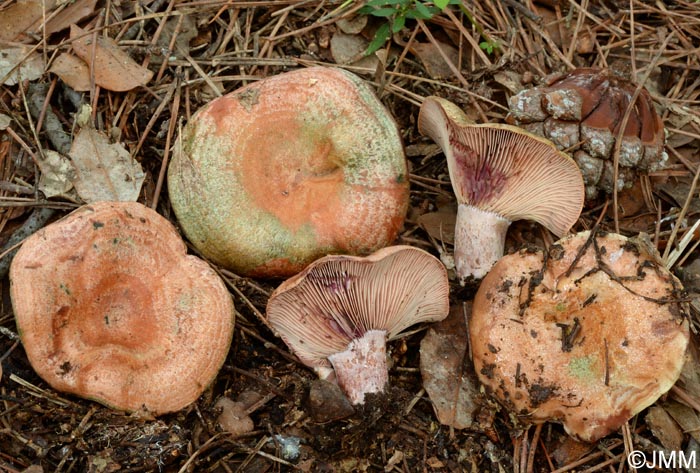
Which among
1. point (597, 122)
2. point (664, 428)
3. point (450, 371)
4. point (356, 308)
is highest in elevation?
point (597, 122)

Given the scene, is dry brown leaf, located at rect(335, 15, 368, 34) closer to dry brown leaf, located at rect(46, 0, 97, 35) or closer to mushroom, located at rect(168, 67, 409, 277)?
mushroom, located at rect(168, 67, 409, 277)

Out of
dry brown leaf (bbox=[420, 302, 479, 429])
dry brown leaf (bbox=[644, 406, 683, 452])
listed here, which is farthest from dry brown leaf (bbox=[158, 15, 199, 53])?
dry brown leaf (bbox=[644, 406, 683, 452])

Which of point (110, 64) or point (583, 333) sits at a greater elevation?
point (110, 64)

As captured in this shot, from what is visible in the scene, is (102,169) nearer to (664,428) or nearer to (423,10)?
(423,10)

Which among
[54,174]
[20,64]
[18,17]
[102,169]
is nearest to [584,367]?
[102,169]

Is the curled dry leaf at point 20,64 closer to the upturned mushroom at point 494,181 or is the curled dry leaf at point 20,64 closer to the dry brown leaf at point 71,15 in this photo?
the dry brown leaf at point 71,15

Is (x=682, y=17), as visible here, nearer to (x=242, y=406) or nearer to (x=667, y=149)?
(x=667, y=149)

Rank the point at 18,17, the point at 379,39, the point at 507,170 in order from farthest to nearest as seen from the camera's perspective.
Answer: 1. the point at 379,39
2. the point at 18,17
3. the point at 507,170
